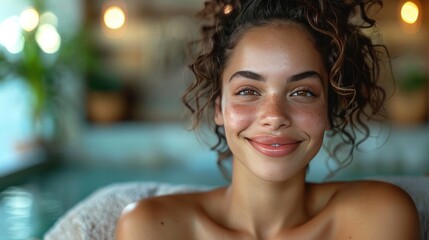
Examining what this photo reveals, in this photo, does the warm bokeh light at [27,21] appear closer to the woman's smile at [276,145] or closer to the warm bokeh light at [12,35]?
the warm bokeh light at [12,35]

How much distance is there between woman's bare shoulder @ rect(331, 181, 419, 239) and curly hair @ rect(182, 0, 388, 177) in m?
0.18

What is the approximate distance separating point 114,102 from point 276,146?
24.6 ft

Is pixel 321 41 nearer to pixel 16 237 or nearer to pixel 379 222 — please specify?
pixel 379 222

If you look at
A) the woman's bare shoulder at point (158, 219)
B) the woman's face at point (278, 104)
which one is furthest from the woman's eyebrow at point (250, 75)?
the woman's bare shoulder at point (158, 219)

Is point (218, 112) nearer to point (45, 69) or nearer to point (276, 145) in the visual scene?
point (276, 145)

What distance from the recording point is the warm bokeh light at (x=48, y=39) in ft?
23.3

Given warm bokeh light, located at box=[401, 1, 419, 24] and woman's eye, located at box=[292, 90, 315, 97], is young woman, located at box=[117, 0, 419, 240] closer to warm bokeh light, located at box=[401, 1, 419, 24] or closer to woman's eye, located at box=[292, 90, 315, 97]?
woman's eye, located at box=[292, 90, 315, 97]

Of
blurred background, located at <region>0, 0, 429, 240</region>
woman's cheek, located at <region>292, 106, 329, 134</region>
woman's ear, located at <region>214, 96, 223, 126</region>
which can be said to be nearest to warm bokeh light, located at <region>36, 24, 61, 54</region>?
blurred background, located at <region>0, 0, 429, 240</region>

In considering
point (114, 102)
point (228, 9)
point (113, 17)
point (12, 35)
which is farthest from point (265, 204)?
point (114, 102)

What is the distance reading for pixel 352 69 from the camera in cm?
148

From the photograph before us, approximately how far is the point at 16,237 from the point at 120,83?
17.6ft

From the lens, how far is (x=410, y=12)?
17.5 ft

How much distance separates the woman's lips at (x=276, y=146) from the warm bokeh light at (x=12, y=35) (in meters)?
6.07

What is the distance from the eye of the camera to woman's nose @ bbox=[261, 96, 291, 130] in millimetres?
1296
